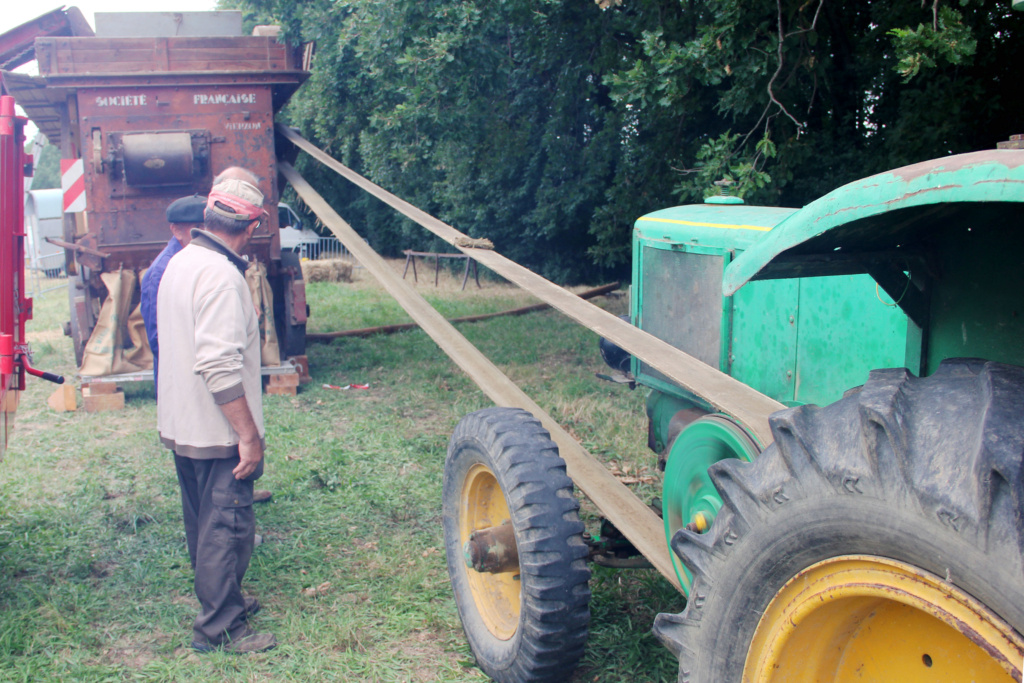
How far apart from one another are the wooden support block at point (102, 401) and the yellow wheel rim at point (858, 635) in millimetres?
6642

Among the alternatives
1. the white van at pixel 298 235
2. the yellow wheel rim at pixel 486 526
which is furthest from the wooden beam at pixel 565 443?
the white van at pixel 298 235

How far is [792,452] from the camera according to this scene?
1589 millimetres

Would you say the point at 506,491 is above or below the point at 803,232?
below

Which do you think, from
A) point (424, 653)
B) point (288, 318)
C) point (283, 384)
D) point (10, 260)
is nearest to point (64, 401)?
point (283, 384)

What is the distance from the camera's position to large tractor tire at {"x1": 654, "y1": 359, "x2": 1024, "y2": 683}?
1.25 meters

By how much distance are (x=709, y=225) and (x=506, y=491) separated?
1.61m

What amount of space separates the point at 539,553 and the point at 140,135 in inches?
232

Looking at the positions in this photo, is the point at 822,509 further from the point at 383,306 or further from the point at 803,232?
the point at 383,306

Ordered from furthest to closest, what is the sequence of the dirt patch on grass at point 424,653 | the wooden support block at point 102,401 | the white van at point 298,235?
the white van at point 298,235, the wooden support block at point 102,401, the dirt patch on grass at point 424,653

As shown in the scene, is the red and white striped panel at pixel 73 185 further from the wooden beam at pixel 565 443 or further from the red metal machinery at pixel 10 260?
the wooden beam at pixel 565 443

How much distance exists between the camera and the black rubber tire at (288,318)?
24.8 ft

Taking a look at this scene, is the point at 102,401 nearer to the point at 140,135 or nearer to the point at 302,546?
the point at 140,135

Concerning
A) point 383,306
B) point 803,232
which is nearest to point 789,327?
point 803,232

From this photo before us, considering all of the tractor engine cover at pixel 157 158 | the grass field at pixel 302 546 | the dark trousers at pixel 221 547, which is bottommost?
the grass field at pixel 302 546
